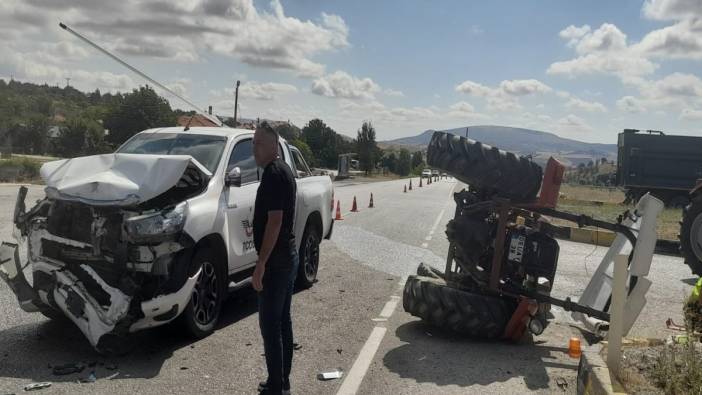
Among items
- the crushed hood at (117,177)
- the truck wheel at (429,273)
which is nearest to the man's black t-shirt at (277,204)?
the crushed hood at (117,177)

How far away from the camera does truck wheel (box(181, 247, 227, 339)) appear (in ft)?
18.1

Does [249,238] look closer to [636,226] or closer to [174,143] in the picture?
[174,143]

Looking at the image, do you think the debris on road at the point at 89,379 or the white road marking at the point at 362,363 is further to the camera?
the white road marking at the point at 362,363

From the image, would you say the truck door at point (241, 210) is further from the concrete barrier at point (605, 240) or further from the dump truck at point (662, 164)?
the dump truck at point (662, 164)

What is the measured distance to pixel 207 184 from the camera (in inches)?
235

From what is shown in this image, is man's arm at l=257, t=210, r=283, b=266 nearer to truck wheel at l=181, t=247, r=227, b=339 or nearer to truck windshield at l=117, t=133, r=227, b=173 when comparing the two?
truck wheel at l=181, t=247, r=227, b=339

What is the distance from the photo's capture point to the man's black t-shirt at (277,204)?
162 inches

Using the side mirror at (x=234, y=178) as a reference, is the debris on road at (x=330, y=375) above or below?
below

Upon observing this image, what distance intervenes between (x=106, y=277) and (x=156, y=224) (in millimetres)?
608

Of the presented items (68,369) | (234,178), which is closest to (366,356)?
(234,178)

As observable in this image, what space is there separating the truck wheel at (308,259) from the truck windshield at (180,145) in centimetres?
186

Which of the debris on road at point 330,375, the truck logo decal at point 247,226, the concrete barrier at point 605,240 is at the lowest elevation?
the concrete barrier at point 605,240

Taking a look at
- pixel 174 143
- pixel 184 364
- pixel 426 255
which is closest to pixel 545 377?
pixel 184 364

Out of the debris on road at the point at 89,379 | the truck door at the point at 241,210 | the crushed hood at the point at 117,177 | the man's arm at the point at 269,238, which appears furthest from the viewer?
the truck door at the point at 241,210
